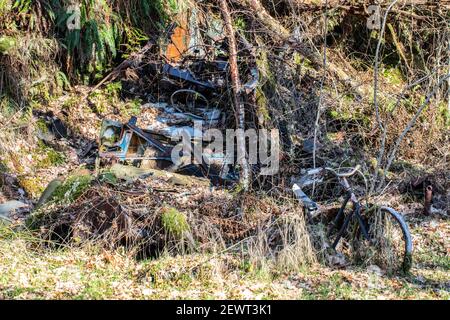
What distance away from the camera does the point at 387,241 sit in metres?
5.95

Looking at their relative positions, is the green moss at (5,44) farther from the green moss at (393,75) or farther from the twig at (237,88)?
the green moss at (393,75)

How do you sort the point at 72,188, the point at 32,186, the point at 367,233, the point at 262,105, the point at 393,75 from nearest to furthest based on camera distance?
the point at 367,233, the point at 72,188, the point at 32,186, the point at 262,105, the point at 393,75

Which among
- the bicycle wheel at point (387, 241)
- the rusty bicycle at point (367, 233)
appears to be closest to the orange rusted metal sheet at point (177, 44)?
the rusty bicycle at point (367, 233)

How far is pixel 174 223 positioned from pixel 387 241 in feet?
7.56

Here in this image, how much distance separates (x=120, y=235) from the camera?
6473 millimetres

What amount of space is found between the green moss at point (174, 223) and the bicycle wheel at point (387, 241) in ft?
6.50

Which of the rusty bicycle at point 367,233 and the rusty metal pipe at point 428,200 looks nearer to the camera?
the rusty bicycle at point 367,233

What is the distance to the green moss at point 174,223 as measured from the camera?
6438mm

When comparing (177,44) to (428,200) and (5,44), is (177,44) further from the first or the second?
(428,200)

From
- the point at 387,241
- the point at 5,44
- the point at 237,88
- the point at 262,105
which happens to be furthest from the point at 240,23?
the point at 387,241

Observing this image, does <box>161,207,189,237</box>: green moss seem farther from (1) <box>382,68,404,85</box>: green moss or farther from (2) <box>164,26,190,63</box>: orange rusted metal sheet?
(1) <box>382,68,404,85</box>: green moss

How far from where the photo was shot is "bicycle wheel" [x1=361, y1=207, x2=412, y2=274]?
233 inches

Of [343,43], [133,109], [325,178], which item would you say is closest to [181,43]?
[133,109]

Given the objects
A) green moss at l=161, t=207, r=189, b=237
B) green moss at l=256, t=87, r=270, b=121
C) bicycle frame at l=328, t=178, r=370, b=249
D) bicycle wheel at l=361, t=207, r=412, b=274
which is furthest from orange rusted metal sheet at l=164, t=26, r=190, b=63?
bicycle wheel at l=361, t=207, r=412, b=274
